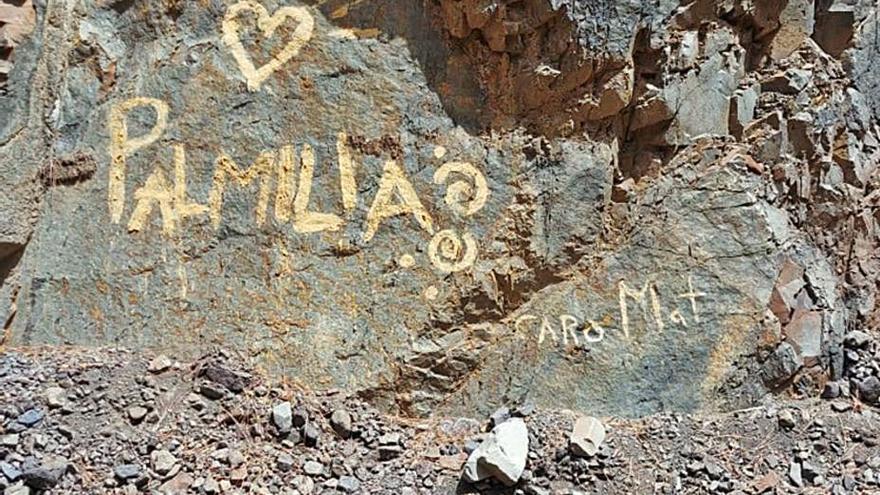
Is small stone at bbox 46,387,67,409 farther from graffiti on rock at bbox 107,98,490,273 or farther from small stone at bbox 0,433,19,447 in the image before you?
graffiti on rock at bbox 107,98,490,273

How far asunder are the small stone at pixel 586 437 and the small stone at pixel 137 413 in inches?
67.8

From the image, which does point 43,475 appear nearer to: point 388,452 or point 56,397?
point 56,397

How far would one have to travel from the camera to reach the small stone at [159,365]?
3.95 m

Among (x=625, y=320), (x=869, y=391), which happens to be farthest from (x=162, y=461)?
(x=869, y=391)

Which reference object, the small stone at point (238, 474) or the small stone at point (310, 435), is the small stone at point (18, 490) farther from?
the small stone at point (310, 435)

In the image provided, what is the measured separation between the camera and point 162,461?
11.6 ft

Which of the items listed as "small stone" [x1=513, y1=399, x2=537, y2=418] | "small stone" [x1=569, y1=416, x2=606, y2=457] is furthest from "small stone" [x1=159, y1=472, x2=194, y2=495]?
"small stone" [x1=569, y1=416, x2=606, y2=457]

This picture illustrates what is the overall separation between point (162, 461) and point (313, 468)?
0.58 m

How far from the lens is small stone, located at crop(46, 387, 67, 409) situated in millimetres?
3691

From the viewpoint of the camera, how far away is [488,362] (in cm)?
407

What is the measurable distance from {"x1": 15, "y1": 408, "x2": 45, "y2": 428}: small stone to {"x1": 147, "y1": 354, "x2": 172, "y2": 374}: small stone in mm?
474

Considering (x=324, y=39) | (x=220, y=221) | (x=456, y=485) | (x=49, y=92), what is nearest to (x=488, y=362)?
(x=456, y=485)

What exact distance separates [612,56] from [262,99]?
5.32 feet

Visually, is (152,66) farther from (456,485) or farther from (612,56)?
(456,485)
